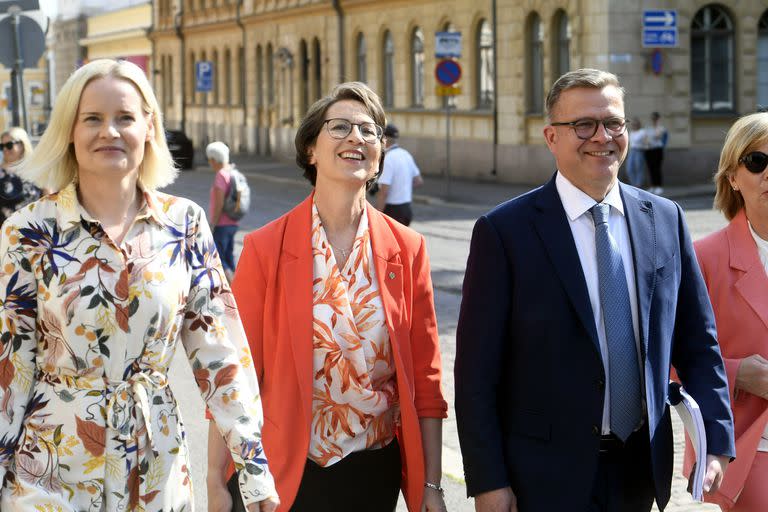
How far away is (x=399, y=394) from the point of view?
4426 millimetres

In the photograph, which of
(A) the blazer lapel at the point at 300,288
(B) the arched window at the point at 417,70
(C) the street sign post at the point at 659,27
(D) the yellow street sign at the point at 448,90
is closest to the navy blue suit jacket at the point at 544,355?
(A) the blazer lapel at the point at 300,288

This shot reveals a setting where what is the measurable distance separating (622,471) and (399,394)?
2.34ft

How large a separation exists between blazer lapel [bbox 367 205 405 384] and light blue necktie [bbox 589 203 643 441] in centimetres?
65

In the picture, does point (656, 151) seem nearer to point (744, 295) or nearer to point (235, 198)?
point (235, 198)

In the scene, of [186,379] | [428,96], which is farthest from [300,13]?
[186,379]

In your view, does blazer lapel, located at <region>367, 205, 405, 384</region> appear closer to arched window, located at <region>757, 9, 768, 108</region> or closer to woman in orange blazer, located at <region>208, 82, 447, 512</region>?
woman in orange blazer, located at <region>208, 82, 447, 512</region>

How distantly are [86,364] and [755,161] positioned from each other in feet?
8.03

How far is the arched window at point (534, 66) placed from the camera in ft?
109

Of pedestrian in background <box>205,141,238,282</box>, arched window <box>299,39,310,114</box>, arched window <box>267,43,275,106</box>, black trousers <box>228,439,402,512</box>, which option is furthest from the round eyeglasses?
arched window <box>267,43,275,106</box>

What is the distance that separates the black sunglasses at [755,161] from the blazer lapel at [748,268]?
0.19m

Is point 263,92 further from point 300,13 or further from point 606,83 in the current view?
point 606,83

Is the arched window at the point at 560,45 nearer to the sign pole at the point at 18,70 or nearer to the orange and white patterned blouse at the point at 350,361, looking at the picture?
the sign pole at the point at 18,70

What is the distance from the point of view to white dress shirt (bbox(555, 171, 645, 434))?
421 cm

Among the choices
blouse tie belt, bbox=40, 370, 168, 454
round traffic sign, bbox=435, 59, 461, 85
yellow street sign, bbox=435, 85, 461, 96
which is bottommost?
blouse tie belt, bbox=40, 370, 168, 454
